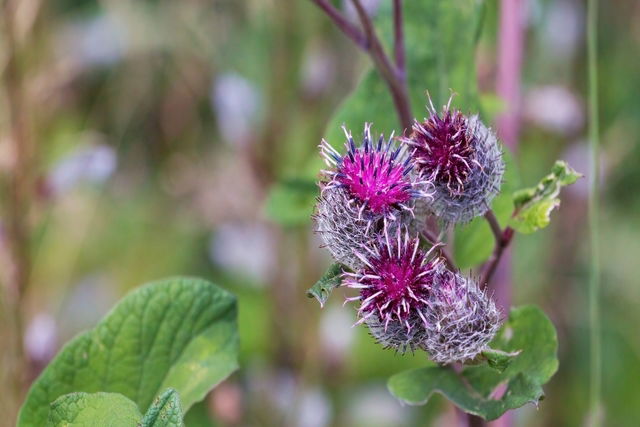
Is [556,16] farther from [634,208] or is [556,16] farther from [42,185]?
[42,185]

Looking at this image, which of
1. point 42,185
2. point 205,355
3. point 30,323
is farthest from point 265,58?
point 205,355

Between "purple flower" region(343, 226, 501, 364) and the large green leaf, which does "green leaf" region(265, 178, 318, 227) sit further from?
"purple flower" region(343, 226, 501, 364)

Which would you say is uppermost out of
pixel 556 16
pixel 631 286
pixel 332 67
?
pixel 556 16

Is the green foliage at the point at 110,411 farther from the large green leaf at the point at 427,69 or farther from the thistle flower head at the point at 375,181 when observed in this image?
the large green leaf at the point at 427,69

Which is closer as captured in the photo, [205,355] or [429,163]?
[429,163]

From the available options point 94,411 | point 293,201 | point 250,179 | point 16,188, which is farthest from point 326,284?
point 250,179

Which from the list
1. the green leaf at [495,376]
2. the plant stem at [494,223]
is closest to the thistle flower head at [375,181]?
the plant stem at [494,223]

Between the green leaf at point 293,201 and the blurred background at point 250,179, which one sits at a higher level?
the blurred background at point 250,179
